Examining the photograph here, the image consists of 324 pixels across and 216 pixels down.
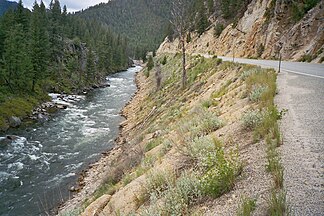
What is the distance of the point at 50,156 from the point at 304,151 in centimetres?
1876

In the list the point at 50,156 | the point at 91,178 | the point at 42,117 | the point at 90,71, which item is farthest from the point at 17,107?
the point at 90,71

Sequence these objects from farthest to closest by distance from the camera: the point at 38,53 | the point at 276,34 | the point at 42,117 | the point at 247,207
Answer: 1. the point at 38,53
2. the point at 42,117
3. the point at 276,34
4. the point at 247,207

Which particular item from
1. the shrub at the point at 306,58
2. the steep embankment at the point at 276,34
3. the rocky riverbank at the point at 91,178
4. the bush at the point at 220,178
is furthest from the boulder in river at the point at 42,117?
the bush at the point at 220,178

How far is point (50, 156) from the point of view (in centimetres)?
2033

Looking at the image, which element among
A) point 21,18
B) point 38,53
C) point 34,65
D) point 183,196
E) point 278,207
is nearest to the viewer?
point 278,207

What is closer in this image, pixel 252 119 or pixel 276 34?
pixel 252 119

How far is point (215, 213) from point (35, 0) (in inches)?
3382

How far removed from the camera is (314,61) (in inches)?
870

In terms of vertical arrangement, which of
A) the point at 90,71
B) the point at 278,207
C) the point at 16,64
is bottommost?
the point at 90,71

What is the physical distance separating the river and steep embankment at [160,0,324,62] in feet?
59.5

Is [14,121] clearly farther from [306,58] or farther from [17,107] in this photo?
[306,58]

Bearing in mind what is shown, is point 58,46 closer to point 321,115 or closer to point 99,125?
point 99,125

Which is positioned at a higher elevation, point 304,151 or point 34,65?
point 304,151

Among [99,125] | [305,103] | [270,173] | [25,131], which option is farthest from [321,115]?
[25,131]
